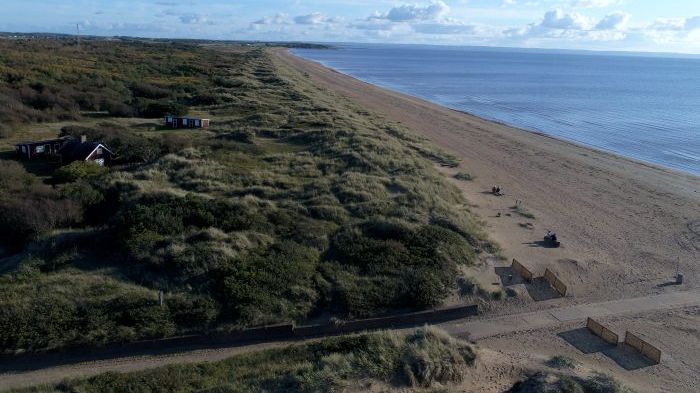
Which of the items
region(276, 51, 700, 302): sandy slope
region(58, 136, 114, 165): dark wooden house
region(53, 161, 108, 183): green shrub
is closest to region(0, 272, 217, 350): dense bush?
region(53, 161, 108, 183): green shrub

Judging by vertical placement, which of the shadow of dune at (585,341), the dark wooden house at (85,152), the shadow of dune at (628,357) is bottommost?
the shadow of dune at (628,357)

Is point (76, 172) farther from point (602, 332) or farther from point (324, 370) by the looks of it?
point (602, 332)

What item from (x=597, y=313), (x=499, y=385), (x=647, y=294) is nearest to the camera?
Answer: (x=499, y=385)

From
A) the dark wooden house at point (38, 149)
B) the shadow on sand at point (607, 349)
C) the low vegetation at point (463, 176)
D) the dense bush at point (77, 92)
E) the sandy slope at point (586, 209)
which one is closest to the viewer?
the shadow on sand at point (607, 349)

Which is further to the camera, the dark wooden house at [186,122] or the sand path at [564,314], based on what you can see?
the dark wooden house at [186,122]

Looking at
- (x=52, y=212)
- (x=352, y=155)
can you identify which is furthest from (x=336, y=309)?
(x=352, y=155)

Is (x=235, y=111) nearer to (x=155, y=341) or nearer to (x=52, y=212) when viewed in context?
(x=52, y=212)

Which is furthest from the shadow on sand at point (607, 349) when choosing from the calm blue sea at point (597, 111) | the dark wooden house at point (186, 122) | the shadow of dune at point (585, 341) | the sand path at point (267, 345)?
the calm blue sea at point (597, 111)

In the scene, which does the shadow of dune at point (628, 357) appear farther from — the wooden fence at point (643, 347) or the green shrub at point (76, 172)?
the green shrub at point (76, 172)
